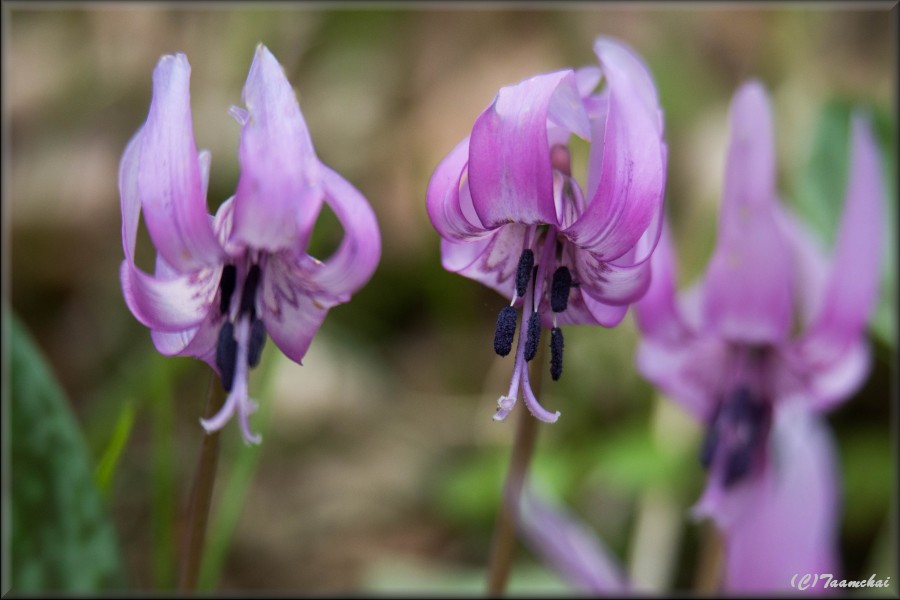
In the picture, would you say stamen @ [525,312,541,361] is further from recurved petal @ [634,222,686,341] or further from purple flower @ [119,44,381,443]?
recurved petal @ [634,222,686,341]

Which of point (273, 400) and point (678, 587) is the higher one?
point (273, 400)

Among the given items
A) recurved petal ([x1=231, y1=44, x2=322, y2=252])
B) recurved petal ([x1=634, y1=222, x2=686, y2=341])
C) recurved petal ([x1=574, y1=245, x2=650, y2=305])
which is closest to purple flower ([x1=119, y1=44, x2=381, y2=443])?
recurved petal ([x1=231, y1=44, x2=322, y2=252])

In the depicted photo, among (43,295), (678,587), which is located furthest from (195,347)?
(43,295)

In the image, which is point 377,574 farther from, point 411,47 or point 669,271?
point 411,47

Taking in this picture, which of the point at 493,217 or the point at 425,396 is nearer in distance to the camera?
the point at 493,217

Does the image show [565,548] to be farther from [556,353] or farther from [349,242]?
[349,242]
